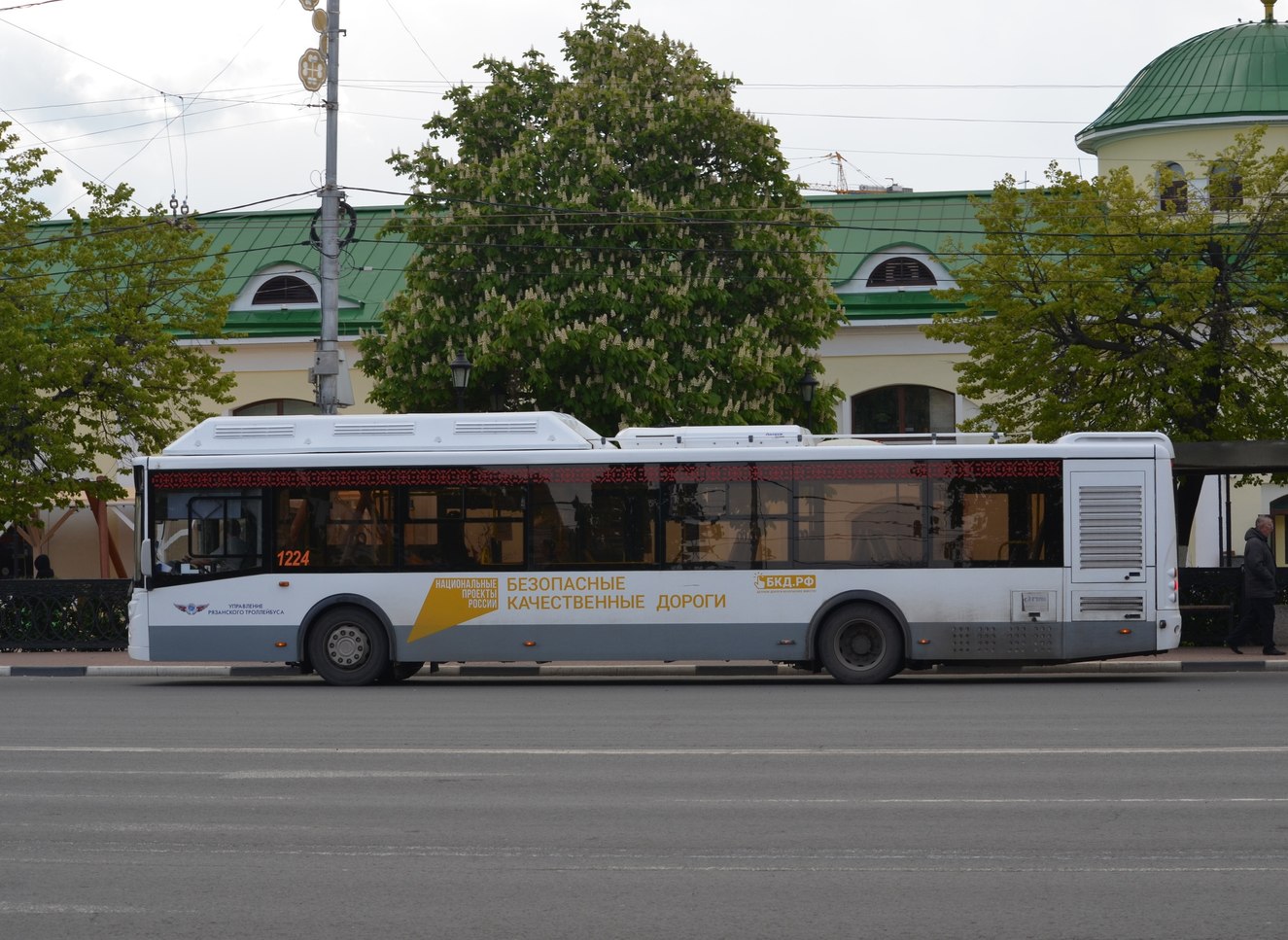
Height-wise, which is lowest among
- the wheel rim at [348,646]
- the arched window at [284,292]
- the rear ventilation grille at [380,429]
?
the wheel rim at [348,646]

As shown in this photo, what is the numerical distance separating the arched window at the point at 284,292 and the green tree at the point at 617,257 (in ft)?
34.5

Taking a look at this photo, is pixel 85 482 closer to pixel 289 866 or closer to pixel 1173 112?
pixel 289 866

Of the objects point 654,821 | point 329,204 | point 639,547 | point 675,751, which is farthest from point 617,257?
point 654,821

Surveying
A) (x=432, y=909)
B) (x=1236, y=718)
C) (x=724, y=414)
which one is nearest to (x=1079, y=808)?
(x=432, y=909)

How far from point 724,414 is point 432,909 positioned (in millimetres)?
22235

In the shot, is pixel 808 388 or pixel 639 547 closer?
pixel 639 547

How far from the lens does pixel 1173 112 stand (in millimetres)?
41781

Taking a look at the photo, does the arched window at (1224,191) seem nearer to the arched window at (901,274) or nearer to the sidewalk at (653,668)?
the sidewalk at (653,668)

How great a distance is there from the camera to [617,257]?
98.1 ft

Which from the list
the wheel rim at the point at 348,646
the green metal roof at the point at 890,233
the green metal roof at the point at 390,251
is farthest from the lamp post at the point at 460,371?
the green metal roof at the point at 890,233

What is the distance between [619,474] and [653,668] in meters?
3.63

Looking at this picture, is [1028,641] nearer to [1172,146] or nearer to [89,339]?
[89,339]

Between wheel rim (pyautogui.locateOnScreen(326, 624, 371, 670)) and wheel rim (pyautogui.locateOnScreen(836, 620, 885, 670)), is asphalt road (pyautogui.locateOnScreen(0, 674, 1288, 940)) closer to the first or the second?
wheel rim (pyautogui.locateOnScreen(836, 620, 885, 670))

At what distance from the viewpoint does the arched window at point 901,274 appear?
3894 cm
